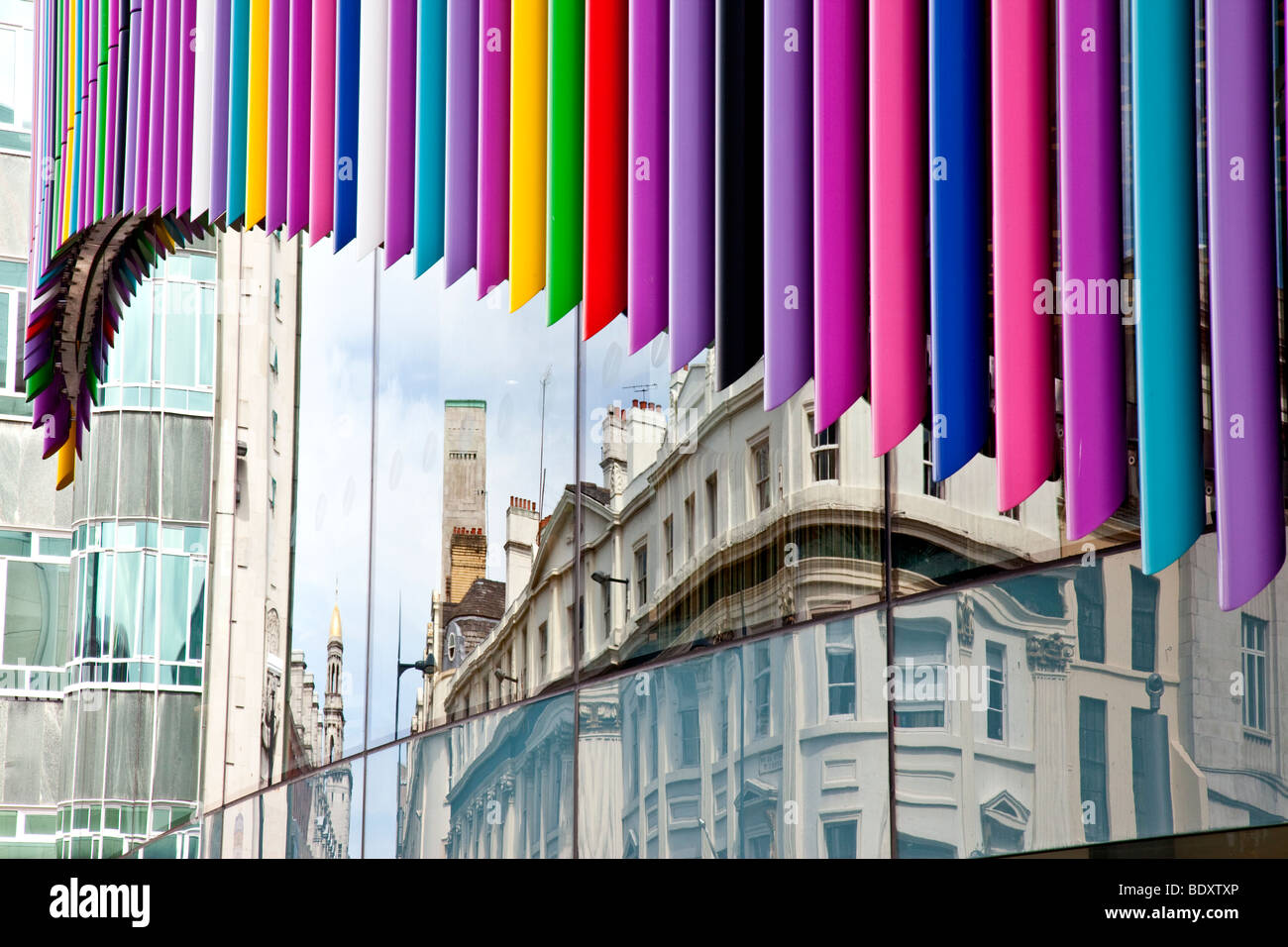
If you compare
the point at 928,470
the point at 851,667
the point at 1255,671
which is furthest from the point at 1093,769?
the point at 928,470

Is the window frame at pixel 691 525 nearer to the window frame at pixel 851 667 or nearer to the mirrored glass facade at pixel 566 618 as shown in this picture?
the mirrored glass facade at pixel 566 618

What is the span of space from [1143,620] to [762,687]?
2.04 metres

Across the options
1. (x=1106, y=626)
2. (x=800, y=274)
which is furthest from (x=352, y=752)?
(x=1106, y=626)

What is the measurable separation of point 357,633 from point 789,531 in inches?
184

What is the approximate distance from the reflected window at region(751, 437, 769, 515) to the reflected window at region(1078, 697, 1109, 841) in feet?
6.64

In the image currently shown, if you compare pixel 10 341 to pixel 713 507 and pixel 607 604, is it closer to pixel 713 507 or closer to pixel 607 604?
pixel 607 604

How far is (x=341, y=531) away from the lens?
11.6 meters

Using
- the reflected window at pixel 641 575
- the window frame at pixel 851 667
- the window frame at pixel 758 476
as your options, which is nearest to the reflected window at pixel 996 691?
the window frame at pixel 851 667

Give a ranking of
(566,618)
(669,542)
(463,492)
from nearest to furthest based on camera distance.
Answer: (669,542)
(566,618)
(463,492)

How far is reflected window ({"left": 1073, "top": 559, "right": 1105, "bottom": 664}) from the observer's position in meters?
6.14

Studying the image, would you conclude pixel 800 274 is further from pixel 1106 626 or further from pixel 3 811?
pixel 3 811

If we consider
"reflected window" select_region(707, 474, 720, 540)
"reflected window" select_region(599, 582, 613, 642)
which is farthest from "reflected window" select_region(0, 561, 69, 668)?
"reflected window" select_region(707, 474, 720, 540)

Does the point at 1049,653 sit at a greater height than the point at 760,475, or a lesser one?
lesser

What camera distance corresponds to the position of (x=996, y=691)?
6.46m
